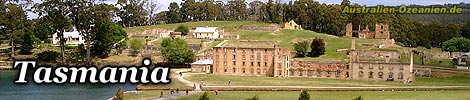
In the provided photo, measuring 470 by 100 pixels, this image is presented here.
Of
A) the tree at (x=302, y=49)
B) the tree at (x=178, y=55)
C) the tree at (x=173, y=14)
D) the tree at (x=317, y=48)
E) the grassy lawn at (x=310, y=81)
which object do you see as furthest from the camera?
the tree at (x=173, y=14)

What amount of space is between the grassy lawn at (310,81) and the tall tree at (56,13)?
2850 cm

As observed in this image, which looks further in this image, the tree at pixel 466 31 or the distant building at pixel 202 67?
the tree at pixel 466 31

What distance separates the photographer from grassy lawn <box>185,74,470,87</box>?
6412 centimetres

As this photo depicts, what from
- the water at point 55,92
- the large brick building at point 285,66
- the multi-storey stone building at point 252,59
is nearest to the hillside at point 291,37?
the large brick building at point 285,66

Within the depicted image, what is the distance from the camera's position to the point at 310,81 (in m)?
67.9

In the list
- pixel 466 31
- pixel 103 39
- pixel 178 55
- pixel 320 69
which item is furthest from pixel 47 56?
pixel 466 31

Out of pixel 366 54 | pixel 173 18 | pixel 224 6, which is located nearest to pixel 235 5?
pixel 224 6

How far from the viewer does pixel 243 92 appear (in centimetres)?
5741

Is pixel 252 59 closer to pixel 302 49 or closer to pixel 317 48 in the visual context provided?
pixel 302 49

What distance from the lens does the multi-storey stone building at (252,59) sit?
2938 inches

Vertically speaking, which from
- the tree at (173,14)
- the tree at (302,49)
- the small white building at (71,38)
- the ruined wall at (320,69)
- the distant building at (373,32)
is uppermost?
the tree at (173,14)

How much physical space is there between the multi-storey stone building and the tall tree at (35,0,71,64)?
Result: 26.7m

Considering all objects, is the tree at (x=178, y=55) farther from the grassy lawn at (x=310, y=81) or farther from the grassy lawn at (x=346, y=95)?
the grassy lawn at (x=346, y=95)

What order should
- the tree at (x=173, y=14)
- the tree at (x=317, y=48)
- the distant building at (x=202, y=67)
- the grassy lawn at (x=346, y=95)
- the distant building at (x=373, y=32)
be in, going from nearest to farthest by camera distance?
the grassy lawn at (x=346, y=95) < the distant building at (x=202, y=67) < the tree at (x=317, y=48) < the distant building at (x=373, y=32) < the tree at (x=173, y=14)
